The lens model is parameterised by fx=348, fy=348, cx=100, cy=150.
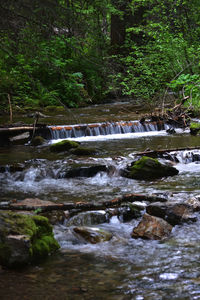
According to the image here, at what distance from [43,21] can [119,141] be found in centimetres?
702

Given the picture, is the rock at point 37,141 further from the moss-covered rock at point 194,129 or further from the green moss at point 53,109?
the green moss at point 53,109

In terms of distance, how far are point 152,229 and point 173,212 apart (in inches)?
22.1

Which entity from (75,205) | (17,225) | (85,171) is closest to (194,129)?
(85,171)

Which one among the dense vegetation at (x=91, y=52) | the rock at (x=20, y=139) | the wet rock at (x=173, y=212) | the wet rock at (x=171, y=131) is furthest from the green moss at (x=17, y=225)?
the wet rock at (x=171, y=131)

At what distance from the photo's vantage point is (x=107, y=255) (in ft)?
12.2

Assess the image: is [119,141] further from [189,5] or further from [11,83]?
[189,5]

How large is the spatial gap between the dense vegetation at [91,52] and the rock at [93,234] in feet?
5.12

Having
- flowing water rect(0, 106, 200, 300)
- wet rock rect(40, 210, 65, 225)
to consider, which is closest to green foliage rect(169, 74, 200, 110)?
flowing water rect(0, 106, 200, 300)

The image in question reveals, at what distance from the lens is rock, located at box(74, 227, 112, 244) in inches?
161

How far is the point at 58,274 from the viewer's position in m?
3.22

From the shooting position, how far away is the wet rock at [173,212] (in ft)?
15.1

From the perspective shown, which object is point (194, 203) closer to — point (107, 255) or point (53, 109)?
point (107, 255)

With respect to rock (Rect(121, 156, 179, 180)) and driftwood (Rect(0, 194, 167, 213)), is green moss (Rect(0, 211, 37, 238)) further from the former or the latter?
rock (Rect(121, 156, 179, 180))

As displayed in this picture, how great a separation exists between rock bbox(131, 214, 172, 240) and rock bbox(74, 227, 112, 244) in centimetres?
34
